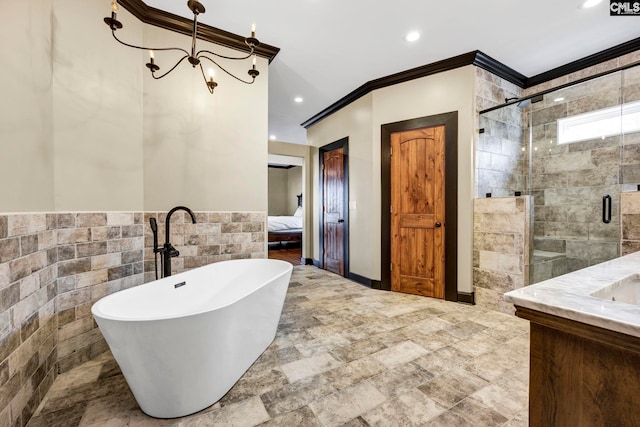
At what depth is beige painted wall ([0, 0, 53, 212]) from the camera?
50.9 inches

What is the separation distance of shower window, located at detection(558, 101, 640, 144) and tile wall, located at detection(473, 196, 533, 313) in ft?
3.85

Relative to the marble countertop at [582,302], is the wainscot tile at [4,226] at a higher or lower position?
higher

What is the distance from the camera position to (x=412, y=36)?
8.55 ft

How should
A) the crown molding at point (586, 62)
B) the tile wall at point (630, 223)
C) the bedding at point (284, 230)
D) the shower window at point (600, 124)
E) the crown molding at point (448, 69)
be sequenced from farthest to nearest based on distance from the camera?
the bedding at point (284, 230) < the crown molding at point (448, 69) < the crown molding at point (586, 62) < the shower window at point (600, 124) < the tile wall at point (630, 223)

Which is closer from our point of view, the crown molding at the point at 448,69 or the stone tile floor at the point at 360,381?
the stone tile floor at the point at 360,381

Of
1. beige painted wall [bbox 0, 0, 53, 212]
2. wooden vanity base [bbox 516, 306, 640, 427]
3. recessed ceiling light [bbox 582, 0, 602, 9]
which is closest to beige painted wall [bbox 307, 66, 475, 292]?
recessed ceiling light [bbox 582, 0, 602, 9]

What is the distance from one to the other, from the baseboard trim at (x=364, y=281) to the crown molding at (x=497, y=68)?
261 centimetres

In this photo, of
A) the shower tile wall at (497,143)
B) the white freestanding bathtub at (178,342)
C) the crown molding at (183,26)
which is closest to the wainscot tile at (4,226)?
the white freestanding bathtub at (178,342)

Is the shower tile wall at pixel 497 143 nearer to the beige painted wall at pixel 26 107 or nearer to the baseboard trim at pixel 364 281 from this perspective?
the baseboard trim at pixel 364 281

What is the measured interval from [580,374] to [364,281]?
122 inches

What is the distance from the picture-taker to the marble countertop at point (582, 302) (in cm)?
59

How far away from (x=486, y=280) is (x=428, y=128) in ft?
6.14

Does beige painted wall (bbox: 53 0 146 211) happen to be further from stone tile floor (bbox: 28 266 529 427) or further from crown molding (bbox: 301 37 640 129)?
crown molding (bbox: 301 37 640 129)

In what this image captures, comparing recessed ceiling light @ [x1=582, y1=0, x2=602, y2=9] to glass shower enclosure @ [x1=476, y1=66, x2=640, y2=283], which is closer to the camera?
recessed ceiling light @ [x1=582, y1=0, x2=602, y2=9]
